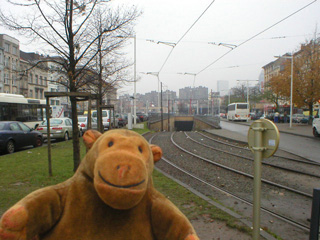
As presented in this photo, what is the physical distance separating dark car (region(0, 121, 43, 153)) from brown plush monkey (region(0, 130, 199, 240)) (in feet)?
36.8

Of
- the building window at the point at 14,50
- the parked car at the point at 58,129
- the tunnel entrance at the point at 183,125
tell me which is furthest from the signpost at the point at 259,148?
the building window at the point at 14,50

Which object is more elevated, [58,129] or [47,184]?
[58,129]

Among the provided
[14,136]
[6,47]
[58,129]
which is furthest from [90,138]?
[6,47]

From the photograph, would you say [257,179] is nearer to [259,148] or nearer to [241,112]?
[259,148]

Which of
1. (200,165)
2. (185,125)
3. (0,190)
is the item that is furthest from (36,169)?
(185,125)

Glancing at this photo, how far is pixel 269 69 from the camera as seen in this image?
9281 centimetres

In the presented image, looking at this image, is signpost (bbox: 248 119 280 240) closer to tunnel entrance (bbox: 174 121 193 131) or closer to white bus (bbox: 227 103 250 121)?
white bus (bbox: 227 103 250 121)

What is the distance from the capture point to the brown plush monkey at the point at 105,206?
1.63 meters

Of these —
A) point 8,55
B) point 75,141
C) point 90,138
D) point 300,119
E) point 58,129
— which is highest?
point 8,55

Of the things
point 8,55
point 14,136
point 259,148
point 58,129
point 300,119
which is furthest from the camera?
point 8,55

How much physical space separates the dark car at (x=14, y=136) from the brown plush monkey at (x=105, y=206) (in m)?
11.2

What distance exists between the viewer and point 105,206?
1.85 m

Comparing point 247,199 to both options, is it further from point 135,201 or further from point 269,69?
point 269,69

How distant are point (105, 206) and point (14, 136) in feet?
39.3
